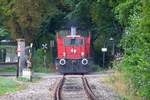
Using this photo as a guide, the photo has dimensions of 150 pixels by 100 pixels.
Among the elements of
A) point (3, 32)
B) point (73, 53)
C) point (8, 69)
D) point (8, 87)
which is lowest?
point (8, 69)

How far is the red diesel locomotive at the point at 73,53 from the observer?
47.4 m

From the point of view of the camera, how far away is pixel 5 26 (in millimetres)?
57000

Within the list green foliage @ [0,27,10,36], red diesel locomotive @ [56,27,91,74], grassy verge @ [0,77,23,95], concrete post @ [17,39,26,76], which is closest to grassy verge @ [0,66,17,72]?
green foliage @ [0,27,10,36]

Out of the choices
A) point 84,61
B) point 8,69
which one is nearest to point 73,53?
point 84,61

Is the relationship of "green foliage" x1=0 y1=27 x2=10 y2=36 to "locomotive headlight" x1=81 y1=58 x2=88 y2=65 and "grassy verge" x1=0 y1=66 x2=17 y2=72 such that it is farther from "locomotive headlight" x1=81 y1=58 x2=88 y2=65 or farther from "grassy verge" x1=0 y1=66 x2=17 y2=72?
"locomotive headlight" x1=81 y1=58 x2=88 y2=65

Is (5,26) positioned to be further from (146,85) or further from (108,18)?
(146,85)

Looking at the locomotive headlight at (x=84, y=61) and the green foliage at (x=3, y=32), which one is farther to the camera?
the green foliage at (x=3, y=32)

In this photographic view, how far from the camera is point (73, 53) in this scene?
161ft

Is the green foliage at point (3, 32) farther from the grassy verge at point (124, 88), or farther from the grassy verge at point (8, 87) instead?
the grassy verge at point (8, 87)

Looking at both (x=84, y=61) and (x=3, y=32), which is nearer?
(x=84, y=61)

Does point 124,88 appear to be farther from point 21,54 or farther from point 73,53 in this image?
point 73,53

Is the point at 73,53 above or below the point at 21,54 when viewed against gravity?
below

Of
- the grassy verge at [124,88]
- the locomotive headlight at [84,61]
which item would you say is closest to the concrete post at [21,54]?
the grassy verge at [124,88]

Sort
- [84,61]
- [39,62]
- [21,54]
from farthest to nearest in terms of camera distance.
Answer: [39,62] < [84,61] < [21,54]
